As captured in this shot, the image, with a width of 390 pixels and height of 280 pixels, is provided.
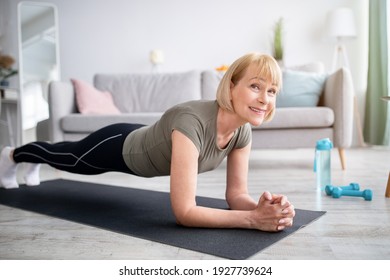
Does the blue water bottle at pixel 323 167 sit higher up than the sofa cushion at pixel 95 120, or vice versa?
the sofa cushion at pixel 95 120

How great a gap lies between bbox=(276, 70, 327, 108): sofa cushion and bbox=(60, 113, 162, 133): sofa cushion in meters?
1.00

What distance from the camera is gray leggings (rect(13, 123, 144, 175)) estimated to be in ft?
5.13

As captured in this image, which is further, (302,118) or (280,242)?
(302,118)

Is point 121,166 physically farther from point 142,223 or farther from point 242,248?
point 242,248

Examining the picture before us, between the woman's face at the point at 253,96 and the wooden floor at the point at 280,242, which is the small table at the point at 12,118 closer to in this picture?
the wooden floor at the point at 280,242

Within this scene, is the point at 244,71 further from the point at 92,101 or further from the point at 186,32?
the point at 186,32

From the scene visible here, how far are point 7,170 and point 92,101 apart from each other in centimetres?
129

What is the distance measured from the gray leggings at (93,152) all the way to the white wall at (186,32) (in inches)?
132

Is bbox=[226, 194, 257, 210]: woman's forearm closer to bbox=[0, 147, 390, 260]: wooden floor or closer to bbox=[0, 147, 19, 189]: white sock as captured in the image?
bbox=[0, 147, 390, 260]: wooden floor

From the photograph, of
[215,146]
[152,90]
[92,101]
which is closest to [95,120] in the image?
[92,101]

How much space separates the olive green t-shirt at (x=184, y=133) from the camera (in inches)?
48.9

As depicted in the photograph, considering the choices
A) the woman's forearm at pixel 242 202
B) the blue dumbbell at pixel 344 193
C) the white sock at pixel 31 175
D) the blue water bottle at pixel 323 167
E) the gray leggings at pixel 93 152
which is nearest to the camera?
the woman's forearm at pixel 242 202

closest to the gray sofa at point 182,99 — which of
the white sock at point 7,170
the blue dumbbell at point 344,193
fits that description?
the white sock at point 7,170

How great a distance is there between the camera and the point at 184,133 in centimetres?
120
